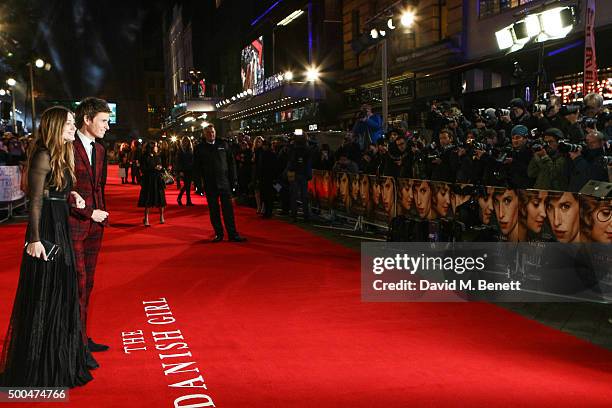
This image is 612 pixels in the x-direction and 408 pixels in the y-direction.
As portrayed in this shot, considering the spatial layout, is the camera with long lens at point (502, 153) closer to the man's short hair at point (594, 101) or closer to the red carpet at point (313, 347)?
the man's short hair at point (594, 101)

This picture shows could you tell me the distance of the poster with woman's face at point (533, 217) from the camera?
854cm

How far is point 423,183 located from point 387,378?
21.0 ft

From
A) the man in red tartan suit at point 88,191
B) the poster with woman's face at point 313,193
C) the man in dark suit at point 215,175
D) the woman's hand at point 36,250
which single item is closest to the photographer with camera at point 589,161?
the man in red tartan suit at point 88,191

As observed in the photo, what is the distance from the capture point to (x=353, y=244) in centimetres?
1315

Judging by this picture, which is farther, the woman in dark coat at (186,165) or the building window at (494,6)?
the woman in dark coat at (186,165)

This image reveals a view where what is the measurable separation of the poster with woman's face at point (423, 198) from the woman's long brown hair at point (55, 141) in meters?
7.20

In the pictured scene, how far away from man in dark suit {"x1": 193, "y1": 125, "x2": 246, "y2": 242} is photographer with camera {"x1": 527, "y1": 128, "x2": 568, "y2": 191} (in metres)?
6.01

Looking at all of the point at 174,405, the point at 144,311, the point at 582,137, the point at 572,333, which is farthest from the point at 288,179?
the point at 174,405

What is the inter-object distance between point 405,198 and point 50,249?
8.11 metres

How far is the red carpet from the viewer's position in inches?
202

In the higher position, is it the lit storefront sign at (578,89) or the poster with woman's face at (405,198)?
the lit storefront sign at (578,89)

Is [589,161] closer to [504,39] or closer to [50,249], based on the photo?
[50,249]

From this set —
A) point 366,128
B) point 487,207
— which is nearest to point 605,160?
point 487,207

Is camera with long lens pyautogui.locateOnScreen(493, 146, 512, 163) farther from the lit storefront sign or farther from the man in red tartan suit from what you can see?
the man in red tartan suit
